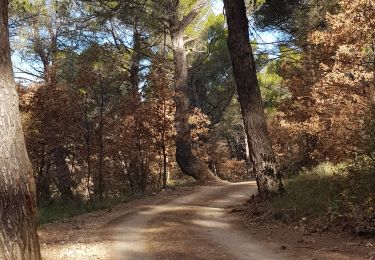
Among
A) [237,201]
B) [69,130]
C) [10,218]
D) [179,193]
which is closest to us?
[10,218]

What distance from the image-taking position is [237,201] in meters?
13.6

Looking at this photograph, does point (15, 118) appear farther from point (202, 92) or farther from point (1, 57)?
point (202, 92)

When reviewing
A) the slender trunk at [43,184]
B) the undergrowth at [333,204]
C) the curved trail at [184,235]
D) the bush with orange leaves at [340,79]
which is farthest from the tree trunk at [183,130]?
the undergrowth at [333,204]

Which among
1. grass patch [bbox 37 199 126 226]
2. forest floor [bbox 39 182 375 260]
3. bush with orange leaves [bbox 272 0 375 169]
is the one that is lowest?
forest floor [bbox 39 182 375 260]

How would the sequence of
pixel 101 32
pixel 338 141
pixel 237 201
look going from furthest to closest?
pixel 101 32 → pixel 237 201 → pixel 338 141

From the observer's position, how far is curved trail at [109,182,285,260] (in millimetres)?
7125

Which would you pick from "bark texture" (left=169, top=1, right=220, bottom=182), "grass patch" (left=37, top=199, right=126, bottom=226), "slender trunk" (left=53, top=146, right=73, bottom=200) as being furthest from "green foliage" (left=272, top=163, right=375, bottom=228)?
"slender trunk" (left=53, top=146, right=73, bottom=200)

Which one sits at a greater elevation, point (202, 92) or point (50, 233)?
point (202, 92)

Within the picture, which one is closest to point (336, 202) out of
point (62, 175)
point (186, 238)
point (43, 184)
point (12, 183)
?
point (186, 238)

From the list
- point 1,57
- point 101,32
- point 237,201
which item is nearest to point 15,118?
point 1,57

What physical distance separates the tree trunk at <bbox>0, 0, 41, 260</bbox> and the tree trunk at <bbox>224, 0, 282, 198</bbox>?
244 inches

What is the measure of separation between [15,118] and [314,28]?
46.1ft

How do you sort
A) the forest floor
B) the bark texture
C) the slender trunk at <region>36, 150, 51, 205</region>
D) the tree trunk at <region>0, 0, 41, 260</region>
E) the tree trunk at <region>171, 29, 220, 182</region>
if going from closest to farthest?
the tree trunk at <region>0, 0, 41, 260</region> → the forest floor → the slender trunk at <region>36, 150, 51, 205</region> → the tree trunk at <region>171, 29, 220, 182</region> → the bark texture

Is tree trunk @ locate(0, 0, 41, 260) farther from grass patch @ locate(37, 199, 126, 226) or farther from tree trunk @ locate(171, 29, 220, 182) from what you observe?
tree trunk @ locate(171, 29, 220, 182)
